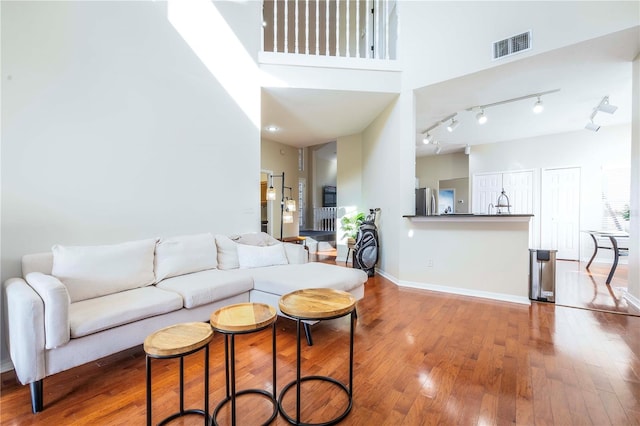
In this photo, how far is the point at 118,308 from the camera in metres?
1.87

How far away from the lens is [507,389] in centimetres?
166

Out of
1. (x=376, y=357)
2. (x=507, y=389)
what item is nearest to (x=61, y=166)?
(x=376, y=357)

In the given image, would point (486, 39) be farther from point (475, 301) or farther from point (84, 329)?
point (84, 329)

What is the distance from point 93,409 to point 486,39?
15.5ft

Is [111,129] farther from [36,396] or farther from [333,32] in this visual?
[333,32]

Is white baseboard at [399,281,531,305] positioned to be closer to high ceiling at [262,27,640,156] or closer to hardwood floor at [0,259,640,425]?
hardwood floor at [0,259,640,425]

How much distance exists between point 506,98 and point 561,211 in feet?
11.2

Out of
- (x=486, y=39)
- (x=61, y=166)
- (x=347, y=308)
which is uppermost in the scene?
(x=486, y=39)

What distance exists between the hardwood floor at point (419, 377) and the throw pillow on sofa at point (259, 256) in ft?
2.28

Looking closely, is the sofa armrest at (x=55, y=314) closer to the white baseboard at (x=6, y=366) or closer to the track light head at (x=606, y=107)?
the white baseboard at (x=6, y=366)

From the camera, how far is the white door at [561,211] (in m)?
5.68

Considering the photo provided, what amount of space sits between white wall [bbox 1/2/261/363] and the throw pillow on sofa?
56 cm

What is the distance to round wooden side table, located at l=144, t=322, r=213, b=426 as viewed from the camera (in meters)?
1.18

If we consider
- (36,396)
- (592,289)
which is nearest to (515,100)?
(592,289)
